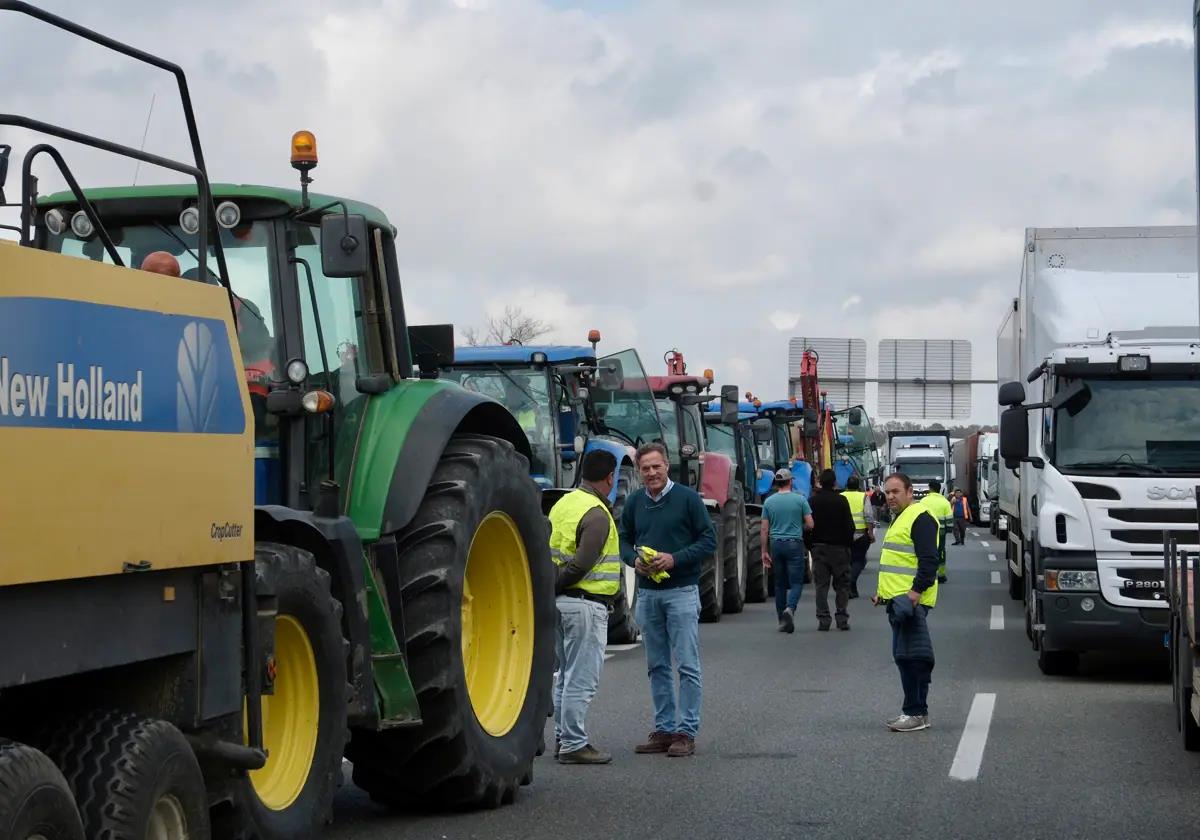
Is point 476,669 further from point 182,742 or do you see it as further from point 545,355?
point 545,355

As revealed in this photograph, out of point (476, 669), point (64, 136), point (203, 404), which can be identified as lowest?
point (476, 669)

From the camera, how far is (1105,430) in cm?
1489

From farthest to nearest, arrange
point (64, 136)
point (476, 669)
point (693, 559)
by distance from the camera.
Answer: point (693, 559) → point (476, 669) → point (64, 136)

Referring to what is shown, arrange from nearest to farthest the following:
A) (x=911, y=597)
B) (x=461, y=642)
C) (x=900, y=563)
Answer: (x=461, y=642), (x=911, y=597), (x=900, y=563)

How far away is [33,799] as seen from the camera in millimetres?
4746

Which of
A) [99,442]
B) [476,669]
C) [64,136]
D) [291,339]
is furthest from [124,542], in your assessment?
[476,669]

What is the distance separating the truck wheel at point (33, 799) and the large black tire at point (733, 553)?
56.7 feet

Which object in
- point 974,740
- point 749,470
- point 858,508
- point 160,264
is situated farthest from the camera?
point 749,470

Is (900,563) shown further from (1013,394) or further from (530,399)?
(530,399)

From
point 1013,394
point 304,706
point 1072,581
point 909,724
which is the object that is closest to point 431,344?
point 304,706

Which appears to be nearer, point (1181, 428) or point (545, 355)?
point (1181, 428)

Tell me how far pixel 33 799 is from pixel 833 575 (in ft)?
52.5

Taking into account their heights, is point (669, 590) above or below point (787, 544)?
above

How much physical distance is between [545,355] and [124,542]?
435 inches
